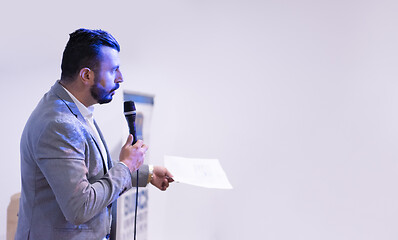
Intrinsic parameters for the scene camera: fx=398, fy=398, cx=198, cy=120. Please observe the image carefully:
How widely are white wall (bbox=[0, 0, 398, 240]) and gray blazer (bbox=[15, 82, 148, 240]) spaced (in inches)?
58.4

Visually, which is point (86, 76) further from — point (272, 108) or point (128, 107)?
point (272, 108)

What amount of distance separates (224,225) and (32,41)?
2.32 m

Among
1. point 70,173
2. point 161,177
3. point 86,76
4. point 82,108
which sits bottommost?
point 161,177

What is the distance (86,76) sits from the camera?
130 centimetres

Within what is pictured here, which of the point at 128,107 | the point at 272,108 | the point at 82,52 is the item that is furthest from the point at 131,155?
the point at 272,108

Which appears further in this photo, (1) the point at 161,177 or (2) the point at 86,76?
(1) the point at 161,177

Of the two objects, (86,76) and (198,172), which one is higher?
(86,76)

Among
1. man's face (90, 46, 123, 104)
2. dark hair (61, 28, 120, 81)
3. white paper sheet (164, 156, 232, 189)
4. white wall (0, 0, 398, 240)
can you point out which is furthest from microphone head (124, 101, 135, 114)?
white wall (0, 0, 398, 240)

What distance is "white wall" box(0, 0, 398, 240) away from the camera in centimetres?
304

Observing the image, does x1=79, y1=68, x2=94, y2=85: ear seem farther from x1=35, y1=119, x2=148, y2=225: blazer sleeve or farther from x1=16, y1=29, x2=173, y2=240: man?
x1=35, y1=119, x2=148, y2=225: blazer sleeve

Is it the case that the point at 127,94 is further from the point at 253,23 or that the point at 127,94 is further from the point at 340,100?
the point at 340,100

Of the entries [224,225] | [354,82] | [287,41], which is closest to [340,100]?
[354,82]

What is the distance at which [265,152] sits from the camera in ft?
11.2

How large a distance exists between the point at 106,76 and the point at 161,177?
563 mm
